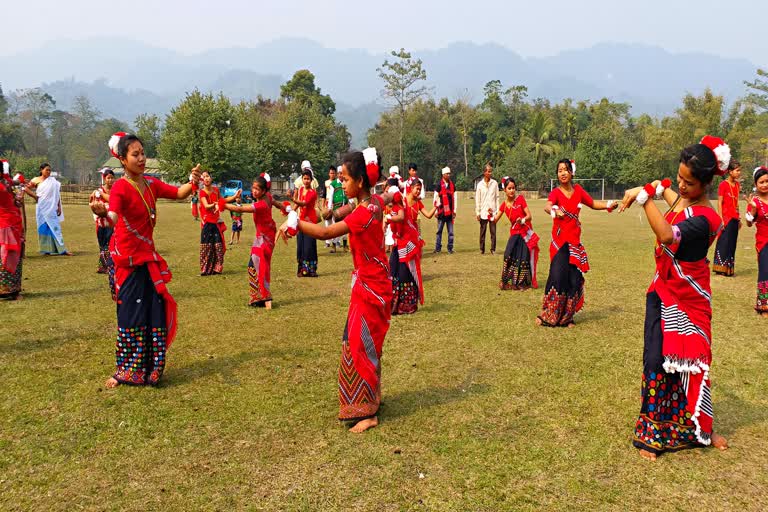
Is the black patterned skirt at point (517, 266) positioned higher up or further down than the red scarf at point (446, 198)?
further down

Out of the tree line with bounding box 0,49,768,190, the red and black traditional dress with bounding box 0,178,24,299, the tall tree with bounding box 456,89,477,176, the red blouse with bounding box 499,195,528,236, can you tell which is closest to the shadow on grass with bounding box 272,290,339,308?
the red blouse with bounding box 499,195,528,236

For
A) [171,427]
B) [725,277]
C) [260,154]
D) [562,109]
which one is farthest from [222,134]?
[562,109]

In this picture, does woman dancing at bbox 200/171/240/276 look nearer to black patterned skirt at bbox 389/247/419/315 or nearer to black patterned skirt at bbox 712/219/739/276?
black patterned skirt at bbox 389/247/419/315

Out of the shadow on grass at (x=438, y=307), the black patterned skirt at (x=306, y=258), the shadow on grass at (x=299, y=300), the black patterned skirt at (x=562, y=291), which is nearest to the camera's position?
the black patterned skirt at (x=562, y=291)

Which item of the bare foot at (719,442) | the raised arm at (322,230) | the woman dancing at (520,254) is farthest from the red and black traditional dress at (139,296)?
the woman dancing at (520,254)

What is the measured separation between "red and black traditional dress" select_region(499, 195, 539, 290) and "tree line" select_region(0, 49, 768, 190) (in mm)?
36006

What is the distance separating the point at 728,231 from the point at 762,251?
10.4 feet

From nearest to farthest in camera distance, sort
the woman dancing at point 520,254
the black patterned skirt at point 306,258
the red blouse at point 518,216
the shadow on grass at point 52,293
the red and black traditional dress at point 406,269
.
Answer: the red and black traditional dress at point 406,269, the shadow on grass at point 52,293, the red blouse at point 518,216, the woman dancing at point 520,254, the black patterned skirt at point 306,258

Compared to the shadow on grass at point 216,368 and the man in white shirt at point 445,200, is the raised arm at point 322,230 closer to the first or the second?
the shadow on grass at point 216,368

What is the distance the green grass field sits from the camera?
149 inches

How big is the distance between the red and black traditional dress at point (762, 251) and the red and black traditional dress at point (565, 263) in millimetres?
3135

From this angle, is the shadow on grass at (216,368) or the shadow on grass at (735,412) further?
the shadow on grass at (216,368)

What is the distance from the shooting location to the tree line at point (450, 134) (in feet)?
145

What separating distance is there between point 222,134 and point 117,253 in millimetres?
40819
